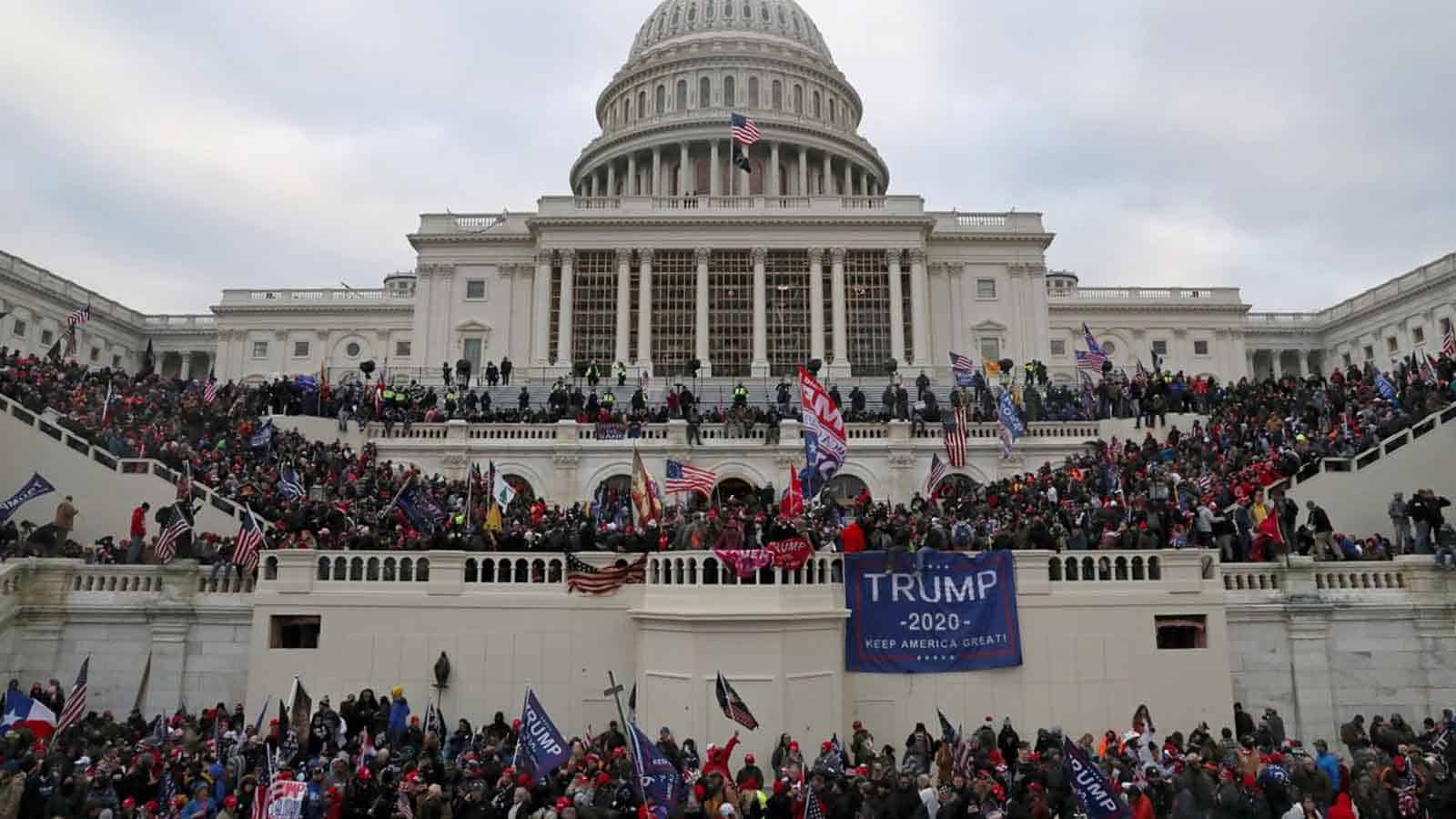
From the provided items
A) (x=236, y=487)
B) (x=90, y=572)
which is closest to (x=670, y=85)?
(x=236, y=487)

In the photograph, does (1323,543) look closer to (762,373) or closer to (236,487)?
(236,487)

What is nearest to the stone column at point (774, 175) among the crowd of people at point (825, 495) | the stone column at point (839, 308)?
A: the stone column at point (839, 308)

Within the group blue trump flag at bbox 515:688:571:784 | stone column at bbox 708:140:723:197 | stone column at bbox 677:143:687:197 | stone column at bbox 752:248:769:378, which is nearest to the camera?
blue trump flag at bbox 515:688:571:784

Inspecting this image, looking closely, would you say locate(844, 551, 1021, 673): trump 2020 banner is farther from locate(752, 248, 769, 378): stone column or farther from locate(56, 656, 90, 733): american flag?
locate(752, 248, 769, 378): stone column

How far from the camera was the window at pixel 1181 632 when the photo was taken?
19.0 metres

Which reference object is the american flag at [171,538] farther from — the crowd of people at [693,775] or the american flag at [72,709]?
the american flag at [72,709]

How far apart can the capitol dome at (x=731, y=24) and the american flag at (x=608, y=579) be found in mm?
73903

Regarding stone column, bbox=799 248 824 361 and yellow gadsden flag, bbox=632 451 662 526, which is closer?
yellow gadsden flag, bbox=632 451 662 526

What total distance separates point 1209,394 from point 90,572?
3454cm

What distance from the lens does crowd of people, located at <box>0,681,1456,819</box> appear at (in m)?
12.5

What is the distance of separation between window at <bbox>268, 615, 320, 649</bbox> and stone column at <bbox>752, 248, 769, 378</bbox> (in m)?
39.0

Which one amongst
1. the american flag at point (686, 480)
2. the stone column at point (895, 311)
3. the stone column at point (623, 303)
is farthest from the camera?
the stone column at point (895, 311)

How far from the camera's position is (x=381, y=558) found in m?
19.6

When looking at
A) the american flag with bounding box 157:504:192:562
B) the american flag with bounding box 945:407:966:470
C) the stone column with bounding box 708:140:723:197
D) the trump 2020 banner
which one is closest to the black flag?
the trump 2020 banner
